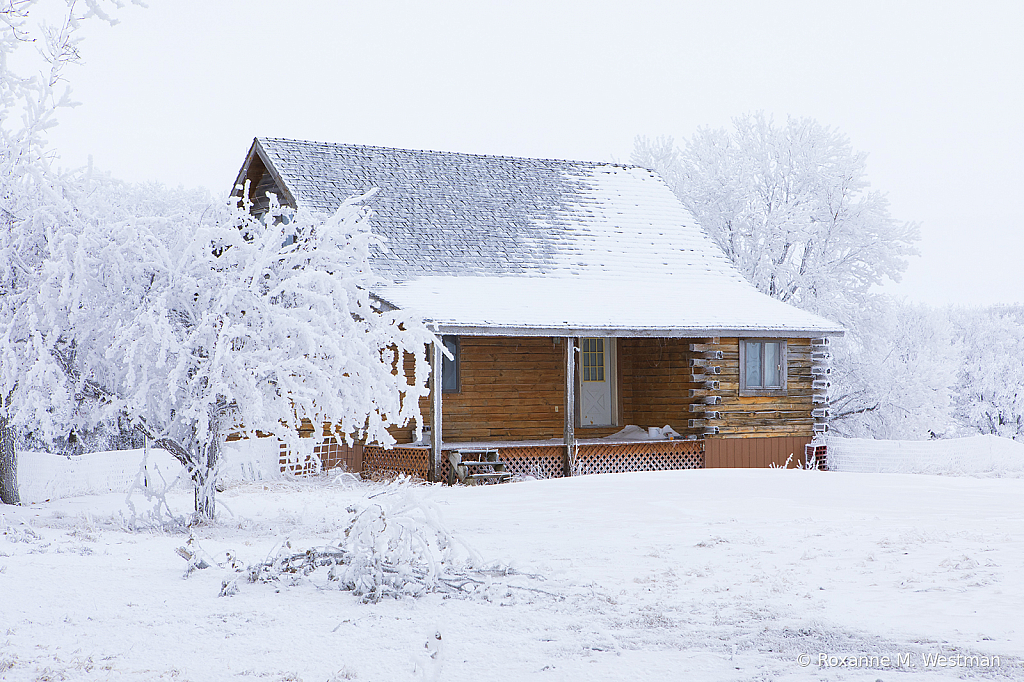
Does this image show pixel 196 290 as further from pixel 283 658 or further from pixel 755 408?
pixel 755 408

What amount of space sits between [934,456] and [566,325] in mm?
9209

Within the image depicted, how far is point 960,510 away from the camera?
13.8 metres

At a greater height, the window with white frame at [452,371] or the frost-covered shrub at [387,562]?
the window with white frame at [452,371]

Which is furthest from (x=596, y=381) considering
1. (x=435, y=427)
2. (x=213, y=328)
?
(x=213, y=328)

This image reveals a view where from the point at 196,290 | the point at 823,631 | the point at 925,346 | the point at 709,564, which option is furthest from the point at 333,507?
the point at 925,346

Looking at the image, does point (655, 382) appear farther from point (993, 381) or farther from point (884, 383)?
point (993, 381)

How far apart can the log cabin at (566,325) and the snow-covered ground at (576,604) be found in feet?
22.0

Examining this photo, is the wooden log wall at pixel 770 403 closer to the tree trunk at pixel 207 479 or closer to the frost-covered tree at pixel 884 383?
the frost-covered tree at pixel 884 383

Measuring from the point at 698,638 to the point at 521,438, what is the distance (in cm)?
1505

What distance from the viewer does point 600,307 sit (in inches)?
820

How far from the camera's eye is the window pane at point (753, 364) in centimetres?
2275

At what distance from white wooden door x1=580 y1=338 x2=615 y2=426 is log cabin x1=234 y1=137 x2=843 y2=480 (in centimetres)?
4

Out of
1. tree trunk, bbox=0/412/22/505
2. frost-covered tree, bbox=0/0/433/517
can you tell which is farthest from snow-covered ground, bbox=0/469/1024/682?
tree trunk, bbox=0/412/22/505

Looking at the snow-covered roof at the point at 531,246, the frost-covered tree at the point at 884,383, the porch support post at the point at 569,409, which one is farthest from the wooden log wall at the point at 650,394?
the frost-covered tree at the point at 884,383
